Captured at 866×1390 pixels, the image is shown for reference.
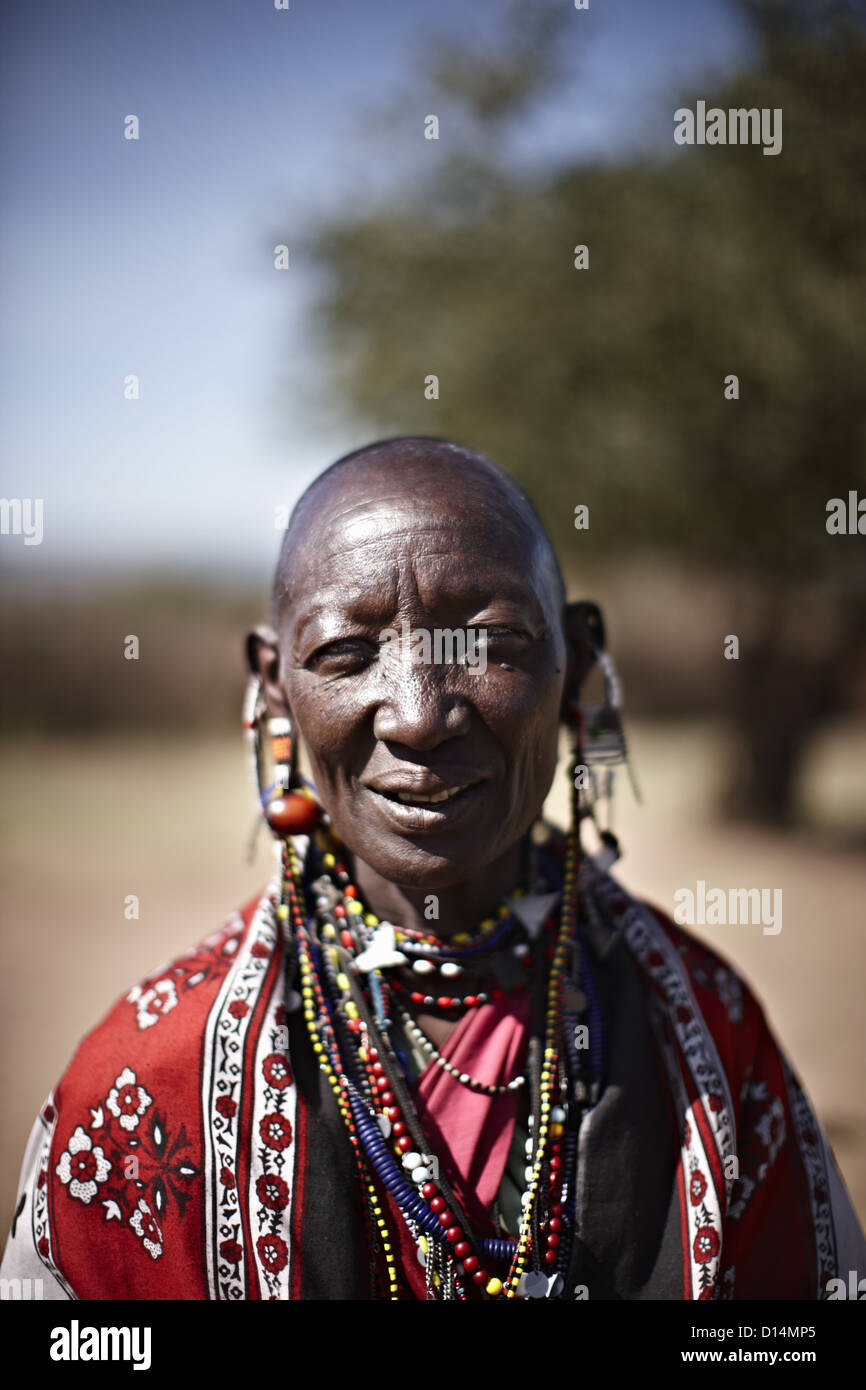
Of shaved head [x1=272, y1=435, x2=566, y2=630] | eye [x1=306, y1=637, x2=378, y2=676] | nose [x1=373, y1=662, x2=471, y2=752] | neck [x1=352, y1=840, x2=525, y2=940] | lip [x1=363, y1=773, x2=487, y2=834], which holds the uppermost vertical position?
shaved head [x1=272, y1=435, x2=566, y2=630]

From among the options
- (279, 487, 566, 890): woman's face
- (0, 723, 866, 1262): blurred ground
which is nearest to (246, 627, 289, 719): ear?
(279, 487, 566, 890): woman's face

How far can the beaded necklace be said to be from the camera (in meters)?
1.78

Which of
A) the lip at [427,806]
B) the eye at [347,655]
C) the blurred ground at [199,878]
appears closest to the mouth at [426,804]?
the lip at [427,806]

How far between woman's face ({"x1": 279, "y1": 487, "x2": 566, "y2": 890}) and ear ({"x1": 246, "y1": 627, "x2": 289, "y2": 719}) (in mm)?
185

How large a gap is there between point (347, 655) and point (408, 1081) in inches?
30.7

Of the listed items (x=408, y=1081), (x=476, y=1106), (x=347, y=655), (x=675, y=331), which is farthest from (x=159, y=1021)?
(x=675, y=331)

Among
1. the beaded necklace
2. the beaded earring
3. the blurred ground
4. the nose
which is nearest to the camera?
the nose

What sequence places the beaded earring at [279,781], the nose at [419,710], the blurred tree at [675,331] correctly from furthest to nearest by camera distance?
the blurred tree at [675,331]
the beaded earring at [279,781]
the nose at [419,710]

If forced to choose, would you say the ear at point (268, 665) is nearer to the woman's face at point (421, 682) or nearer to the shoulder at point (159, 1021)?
the woman's face at point (421, 682)

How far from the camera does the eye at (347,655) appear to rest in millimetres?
1760

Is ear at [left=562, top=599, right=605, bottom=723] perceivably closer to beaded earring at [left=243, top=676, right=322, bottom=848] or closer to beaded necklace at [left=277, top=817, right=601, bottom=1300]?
beaded necklace at [left=277, top=817, right=601, bottom=1300]

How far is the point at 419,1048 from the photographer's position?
6.29 ft

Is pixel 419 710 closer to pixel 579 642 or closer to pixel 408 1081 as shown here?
pixel 579 642

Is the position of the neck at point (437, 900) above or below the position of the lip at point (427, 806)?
below
